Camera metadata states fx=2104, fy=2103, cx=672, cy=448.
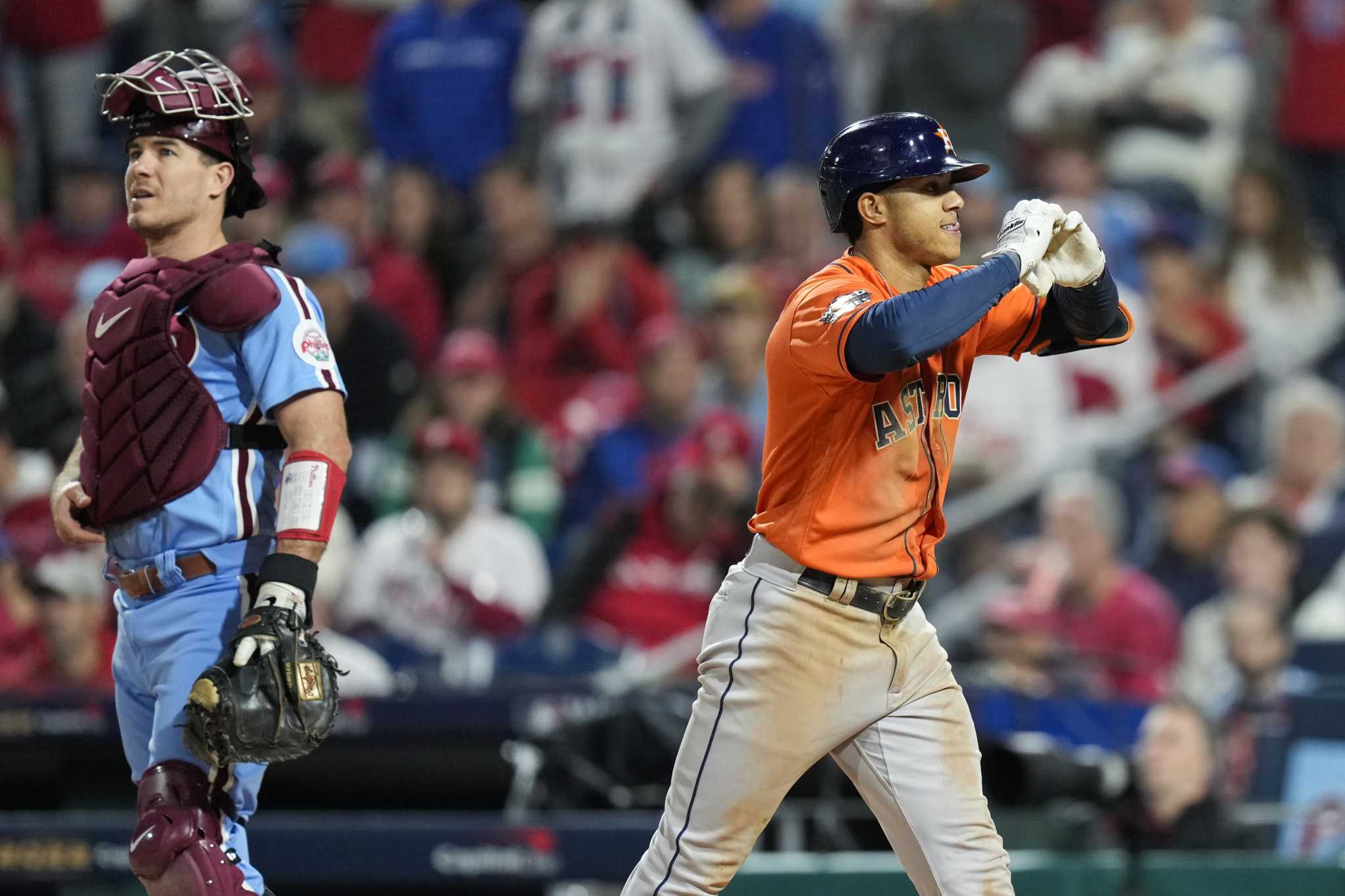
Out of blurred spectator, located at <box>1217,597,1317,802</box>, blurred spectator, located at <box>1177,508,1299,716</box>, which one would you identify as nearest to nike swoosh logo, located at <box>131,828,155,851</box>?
blurred spectator, located at <box>1217,597,1317,802</box>

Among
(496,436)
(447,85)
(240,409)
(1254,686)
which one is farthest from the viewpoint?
(447,85)

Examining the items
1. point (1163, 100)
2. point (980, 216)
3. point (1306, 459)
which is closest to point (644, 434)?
point (980, 216)

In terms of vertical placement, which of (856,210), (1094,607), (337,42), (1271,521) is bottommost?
(1094,607)

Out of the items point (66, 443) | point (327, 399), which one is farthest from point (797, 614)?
point (66, 443)

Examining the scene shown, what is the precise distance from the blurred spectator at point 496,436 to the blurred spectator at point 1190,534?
2.45 m

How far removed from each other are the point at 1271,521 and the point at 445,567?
293cm

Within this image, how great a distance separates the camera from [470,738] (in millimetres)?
6207

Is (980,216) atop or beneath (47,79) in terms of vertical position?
beneath

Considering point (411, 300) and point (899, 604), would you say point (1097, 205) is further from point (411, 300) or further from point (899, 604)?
point (899, 604)

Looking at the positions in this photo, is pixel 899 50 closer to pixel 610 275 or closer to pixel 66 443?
pixel 610 275

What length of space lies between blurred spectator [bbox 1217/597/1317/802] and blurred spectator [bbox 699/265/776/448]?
2.16 meters

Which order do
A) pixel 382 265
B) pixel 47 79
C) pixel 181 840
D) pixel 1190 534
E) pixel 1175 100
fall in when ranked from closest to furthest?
pixel 181 840
pixel 1190 534
pixel 1175 100
pixel 382 265
pixel 47 79

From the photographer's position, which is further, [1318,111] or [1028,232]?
[1318,111]

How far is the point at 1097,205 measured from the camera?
9.24 metres
